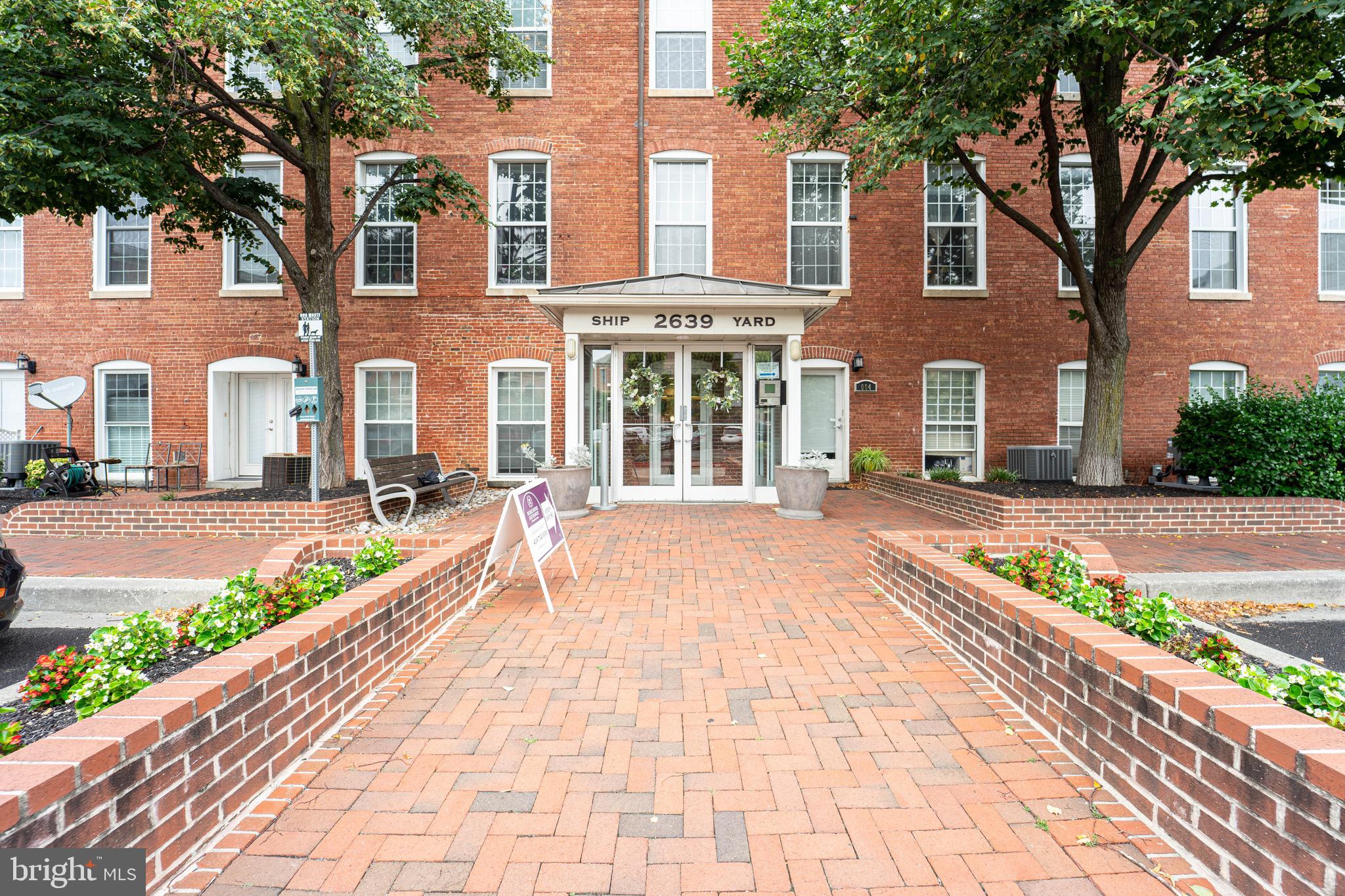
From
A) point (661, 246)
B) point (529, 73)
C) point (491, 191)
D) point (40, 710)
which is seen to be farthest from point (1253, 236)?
point (40, 710)

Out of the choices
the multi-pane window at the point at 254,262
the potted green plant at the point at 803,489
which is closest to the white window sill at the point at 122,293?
the multi-pane window at the point at 254,262

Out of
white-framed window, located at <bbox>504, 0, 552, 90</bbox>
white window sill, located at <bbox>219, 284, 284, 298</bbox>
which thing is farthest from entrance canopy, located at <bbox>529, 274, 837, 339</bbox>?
white window sill, located at <bbox>219, 284, 284, 298</bbox>

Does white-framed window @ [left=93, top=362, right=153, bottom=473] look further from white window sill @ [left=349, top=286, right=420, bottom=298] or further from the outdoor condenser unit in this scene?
white window sill @ [left=349, top=286, right=420, bottom=298]

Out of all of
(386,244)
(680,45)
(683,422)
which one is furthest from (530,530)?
(680,45)

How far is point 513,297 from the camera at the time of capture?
12.5 m

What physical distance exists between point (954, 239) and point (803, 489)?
7.51 metres

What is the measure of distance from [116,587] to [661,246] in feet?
33.0

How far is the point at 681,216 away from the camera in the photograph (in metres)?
12.6

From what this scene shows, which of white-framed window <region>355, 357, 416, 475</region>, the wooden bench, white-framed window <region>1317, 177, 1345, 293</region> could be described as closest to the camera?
the wooden bench

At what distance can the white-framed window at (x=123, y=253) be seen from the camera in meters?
12.9

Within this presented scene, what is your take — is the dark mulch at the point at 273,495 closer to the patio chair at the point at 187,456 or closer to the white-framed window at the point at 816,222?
the patio chair at the point at 187,456

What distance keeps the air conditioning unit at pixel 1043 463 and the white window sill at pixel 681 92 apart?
9.19m

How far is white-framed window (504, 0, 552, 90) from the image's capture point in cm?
1248

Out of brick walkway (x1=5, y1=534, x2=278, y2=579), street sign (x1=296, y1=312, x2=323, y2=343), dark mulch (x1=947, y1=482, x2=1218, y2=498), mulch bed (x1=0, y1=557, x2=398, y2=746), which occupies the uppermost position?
street sign (x1=296, y1=312, x2=323, y2=343)
